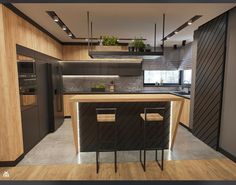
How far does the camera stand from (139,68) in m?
6.40

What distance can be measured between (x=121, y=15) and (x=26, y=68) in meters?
2.29

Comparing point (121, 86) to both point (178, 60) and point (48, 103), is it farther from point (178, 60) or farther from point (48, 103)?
point (48, 103)

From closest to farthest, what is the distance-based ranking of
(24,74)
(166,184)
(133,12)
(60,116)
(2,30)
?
(166,184)
(2,30)
(133,12)
(24,74)
(60,116)

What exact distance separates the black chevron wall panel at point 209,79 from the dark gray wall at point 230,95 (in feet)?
0.37

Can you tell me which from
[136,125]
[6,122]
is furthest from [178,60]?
[6,122]

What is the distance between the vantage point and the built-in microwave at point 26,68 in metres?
3.21

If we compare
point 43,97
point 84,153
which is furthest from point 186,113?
point 43,97

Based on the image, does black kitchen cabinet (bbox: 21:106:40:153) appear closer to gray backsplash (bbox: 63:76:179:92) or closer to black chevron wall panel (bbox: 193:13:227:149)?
gray backsplash (bbox: 63:76:179:92)

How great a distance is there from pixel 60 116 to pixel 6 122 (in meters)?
2.50

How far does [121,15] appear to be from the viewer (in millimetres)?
3307

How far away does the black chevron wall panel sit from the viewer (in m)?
3.47

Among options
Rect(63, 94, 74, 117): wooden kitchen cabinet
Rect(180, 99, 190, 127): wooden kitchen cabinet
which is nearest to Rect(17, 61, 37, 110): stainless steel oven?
Rect(63, 94, 74, 117): wooden kitchen cabinet

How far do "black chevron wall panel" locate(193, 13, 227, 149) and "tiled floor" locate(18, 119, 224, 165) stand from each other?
35 cm

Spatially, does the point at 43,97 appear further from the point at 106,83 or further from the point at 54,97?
the point at 106,83
